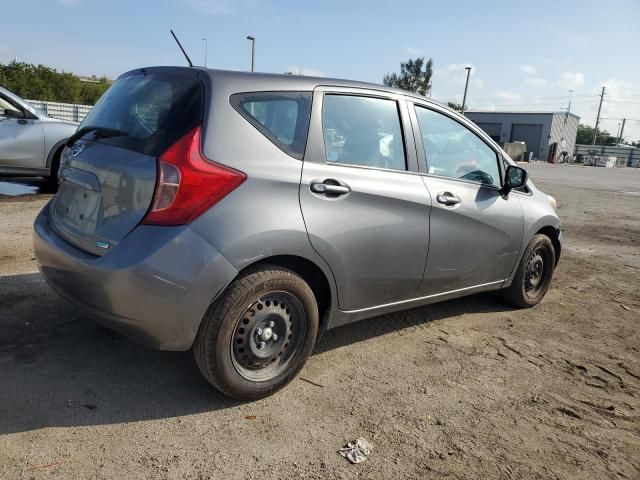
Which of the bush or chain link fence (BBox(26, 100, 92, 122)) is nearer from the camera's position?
chain link fence (BBox(26, 100, 92, 122))

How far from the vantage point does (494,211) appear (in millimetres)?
4219

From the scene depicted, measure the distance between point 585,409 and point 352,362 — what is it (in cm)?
145

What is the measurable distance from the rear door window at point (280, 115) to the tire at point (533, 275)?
262 cm

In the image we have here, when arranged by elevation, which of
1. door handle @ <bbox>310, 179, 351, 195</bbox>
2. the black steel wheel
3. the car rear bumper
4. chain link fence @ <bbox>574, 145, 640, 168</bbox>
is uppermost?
chain link fence @ <bbox>574, 145, 640, 168</bbox>

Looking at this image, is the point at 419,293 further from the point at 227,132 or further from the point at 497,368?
the point at 227,132

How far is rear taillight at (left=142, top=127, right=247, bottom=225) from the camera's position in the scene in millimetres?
2602

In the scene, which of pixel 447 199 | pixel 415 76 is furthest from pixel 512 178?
pixel 415 76

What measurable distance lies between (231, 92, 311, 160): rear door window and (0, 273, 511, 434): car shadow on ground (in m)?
1.49

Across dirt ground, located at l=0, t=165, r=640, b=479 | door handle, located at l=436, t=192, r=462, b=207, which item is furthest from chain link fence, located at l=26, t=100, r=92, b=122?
door handle, located at l=436, t=192, r=462, b=207

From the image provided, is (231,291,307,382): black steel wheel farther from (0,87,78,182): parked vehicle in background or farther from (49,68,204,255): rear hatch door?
(0,87,78,182): parked vehicle in background

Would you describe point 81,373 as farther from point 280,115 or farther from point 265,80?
point 265,80

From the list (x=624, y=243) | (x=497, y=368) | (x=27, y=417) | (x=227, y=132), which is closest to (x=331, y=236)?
(x=227, y=132)

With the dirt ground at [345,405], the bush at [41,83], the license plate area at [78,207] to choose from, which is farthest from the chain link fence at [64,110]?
the license plate area at [78,207]

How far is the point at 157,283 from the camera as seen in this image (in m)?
2.56
